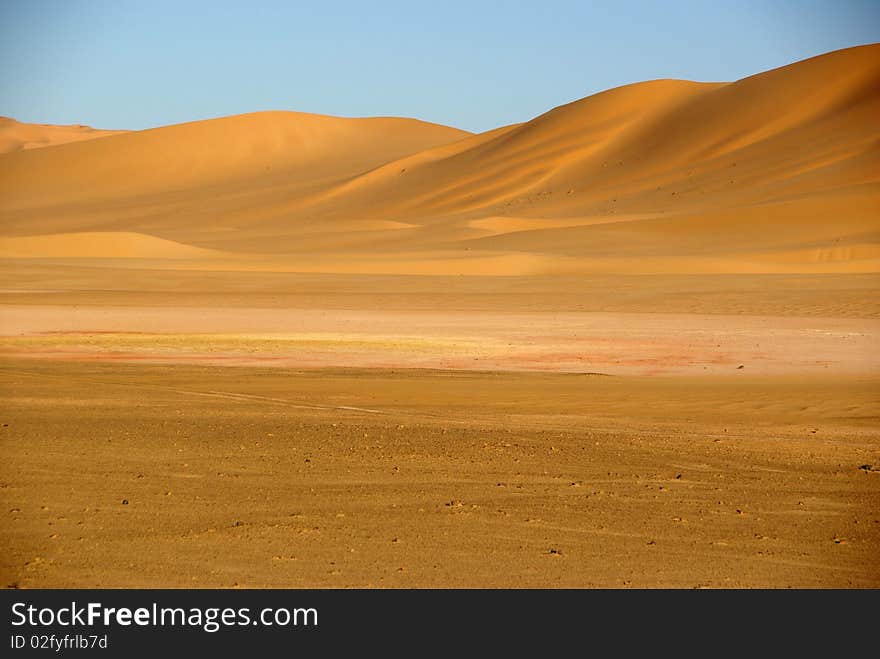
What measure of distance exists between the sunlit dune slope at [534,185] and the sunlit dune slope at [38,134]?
38.1 metres

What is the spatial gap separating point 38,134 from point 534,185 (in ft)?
356

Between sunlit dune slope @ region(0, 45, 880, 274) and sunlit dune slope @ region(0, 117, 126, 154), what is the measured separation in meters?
38.1

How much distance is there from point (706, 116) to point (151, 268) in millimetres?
53431

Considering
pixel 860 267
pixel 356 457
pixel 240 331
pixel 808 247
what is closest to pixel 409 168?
pixel 808 247

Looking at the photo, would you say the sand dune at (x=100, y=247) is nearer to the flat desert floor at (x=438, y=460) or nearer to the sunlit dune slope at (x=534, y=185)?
the sunlit dune slope at (x=534, y=185)

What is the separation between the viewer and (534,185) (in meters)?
81.5

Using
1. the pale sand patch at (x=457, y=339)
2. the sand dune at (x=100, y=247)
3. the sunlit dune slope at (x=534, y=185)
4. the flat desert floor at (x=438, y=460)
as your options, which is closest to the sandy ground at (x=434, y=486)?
the flat desert floor at (x=438, y=460)

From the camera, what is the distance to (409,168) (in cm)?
9738

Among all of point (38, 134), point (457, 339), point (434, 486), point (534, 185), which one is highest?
point (38, 134)

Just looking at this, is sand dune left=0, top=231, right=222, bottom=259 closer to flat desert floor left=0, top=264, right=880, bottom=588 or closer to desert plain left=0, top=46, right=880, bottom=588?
desert plain left=0, top=46, right=880, bottom=588

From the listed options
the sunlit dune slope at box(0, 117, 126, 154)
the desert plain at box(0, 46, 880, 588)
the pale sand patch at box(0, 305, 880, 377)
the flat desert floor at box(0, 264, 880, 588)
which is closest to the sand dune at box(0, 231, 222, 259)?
the desert plain at box(0, 46, 880, 588)

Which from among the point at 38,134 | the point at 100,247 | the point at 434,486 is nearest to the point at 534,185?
the point at 100,247

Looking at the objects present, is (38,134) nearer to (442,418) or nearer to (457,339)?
(457,339)

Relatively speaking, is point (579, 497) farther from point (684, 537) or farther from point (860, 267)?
point (860, 267)
